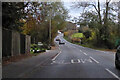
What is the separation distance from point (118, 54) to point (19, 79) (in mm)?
6048

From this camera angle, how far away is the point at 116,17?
4306cm

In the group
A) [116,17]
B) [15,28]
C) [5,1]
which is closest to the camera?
[5,1]

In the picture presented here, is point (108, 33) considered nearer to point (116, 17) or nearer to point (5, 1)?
Result: point (116, 17)

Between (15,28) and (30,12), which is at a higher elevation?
(30,12)

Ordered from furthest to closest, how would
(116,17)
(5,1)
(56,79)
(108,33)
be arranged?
(108,33) < (116,17) < (5,1) < (56,79)

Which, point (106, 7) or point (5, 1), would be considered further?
point (106, 7)

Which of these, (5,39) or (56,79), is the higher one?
(5,39)

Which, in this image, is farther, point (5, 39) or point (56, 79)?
point (5, 39)

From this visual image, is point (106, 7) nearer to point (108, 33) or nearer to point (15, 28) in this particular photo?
point (108, 33)

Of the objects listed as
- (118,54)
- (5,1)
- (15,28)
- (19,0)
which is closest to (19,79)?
(118,54)

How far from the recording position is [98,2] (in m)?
46.3

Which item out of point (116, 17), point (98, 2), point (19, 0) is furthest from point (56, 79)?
point (98, 2)

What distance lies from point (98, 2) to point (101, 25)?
17.8 ft

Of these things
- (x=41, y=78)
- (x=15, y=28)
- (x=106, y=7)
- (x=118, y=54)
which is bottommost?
(x=41, y=78)
